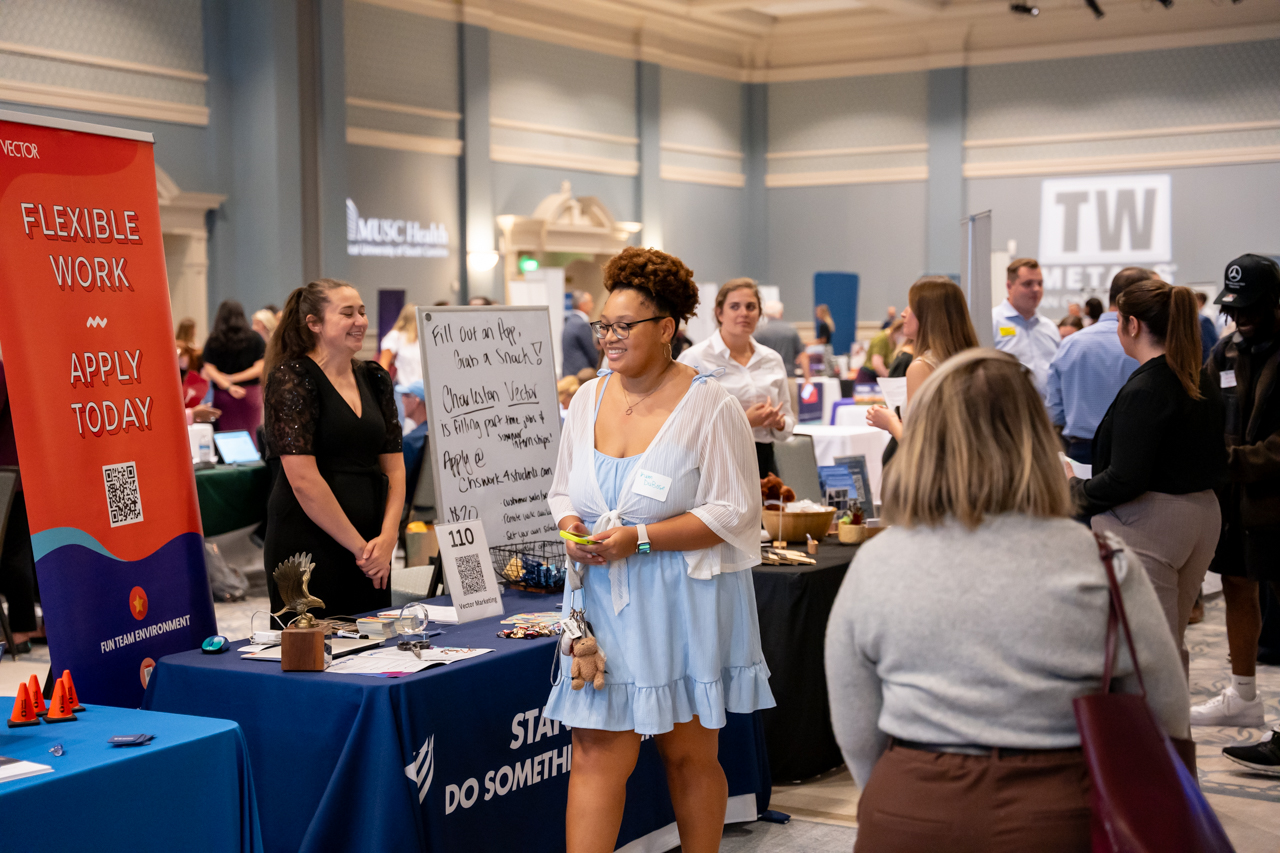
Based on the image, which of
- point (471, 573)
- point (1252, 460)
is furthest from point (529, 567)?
point (1252, 460)

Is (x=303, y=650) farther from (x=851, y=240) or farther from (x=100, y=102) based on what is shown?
(x=851, y=240)

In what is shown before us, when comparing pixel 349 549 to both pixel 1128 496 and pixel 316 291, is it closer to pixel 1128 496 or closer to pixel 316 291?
pixel 316 291

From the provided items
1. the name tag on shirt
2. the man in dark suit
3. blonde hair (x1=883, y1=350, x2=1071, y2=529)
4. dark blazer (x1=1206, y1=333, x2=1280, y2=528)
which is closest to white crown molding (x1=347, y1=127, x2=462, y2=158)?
the man in dark suit

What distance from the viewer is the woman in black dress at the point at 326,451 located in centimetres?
297

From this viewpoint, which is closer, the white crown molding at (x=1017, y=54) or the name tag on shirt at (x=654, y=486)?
the name tag on shirt at (x=654, y=486)

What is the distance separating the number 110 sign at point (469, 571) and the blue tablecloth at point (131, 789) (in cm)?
88

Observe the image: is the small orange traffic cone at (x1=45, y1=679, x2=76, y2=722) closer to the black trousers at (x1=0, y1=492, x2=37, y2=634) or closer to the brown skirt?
the brown skirt

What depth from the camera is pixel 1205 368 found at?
325 centimetres

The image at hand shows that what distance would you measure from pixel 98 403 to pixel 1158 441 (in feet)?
8.51

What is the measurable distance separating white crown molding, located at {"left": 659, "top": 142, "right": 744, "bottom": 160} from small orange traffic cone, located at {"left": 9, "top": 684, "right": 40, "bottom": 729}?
14.6m

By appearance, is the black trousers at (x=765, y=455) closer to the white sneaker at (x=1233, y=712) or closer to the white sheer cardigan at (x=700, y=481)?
the white sneaker at (x=1233, y=712)

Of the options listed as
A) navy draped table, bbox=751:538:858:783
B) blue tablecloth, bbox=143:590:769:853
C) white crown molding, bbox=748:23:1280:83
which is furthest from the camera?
white crown molding, bbox=748:23:1280:83

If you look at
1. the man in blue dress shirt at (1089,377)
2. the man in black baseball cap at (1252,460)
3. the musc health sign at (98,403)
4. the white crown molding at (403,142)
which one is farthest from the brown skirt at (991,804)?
the white crown molding at (403,142)

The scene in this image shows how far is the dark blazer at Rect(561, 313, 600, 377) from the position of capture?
8.97 meters
